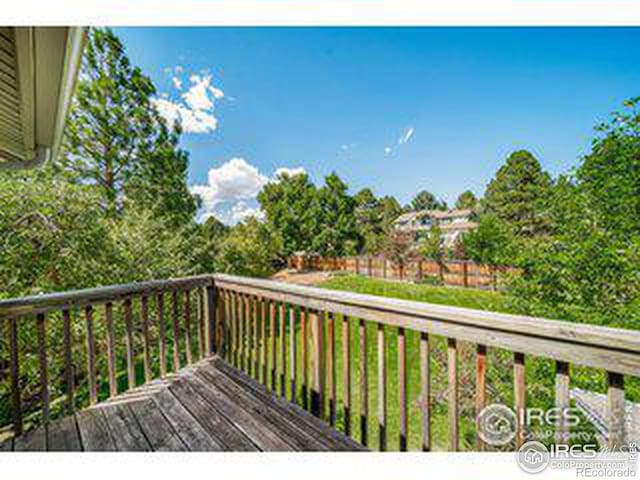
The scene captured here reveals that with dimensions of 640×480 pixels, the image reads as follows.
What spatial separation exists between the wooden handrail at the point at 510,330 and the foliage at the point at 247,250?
9.87 meters

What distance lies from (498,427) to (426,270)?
13816 millimetres

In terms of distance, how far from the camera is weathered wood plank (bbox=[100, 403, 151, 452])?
1584 mm

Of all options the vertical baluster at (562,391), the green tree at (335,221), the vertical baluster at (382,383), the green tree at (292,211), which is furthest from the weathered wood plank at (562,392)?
the green tree at (292,211)

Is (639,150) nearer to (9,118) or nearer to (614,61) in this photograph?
(614,61)

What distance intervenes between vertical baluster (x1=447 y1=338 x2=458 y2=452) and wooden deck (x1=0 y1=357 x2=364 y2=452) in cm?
53

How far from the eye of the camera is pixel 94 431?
5.64 ft

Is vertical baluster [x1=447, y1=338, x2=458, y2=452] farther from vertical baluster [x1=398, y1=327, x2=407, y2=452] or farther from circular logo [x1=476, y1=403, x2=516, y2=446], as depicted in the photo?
vertical baluster [x1=398, y1=327, x2=407, y2=452]

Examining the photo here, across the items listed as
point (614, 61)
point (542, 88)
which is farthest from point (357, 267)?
point (614, 61)

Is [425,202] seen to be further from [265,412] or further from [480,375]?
[480,375]

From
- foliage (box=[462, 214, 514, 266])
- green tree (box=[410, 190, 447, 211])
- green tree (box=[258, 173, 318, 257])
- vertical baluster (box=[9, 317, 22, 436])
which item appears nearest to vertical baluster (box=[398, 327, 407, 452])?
vertical baluster (box=[9, 317, 22, 436])

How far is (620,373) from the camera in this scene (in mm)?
865

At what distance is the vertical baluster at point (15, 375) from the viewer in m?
1.62
